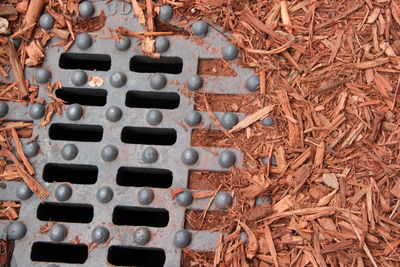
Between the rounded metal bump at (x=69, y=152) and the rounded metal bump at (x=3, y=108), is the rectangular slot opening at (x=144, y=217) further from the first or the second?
the rounded metal bump at (x=3, y=108)

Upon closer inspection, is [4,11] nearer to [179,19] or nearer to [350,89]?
[179,19]

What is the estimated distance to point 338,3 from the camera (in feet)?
5.62

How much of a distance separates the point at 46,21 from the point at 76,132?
0.43 metres

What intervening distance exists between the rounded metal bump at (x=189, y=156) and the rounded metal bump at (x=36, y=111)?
1.77 ft

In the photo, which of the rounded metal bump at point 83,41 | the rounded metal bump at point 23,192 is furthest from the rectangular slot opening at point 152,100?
the rounded metal bump at point 23,192

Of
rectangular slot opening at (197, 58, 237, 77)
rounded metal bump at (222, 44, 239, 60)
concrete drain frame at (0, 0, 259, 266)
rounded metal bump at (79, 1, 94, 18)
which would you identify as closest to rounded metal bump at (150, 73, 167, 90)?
concrete drain frame at (0, 0, 259, 266)

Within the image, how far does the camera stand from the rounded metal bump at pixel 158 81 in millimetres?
1678

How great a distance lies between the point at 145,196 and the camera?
5.22 ft

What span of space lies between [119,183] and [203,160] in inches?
12.3

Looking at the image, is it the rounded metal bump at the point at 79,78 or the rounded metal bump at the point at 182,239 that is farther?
the rounded metal bump at the point at 79,78

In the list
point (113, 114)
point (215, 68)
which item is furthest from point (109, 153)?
point (215, 68)

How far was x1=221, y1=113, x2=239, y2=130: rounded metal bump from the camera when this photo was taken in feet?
5.34

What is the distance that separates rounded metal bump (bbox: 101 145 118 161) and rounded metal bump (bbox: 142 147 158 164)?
10 centimetres

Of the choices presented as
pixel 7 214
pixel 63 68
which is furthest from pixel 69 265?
pixel 63 68
